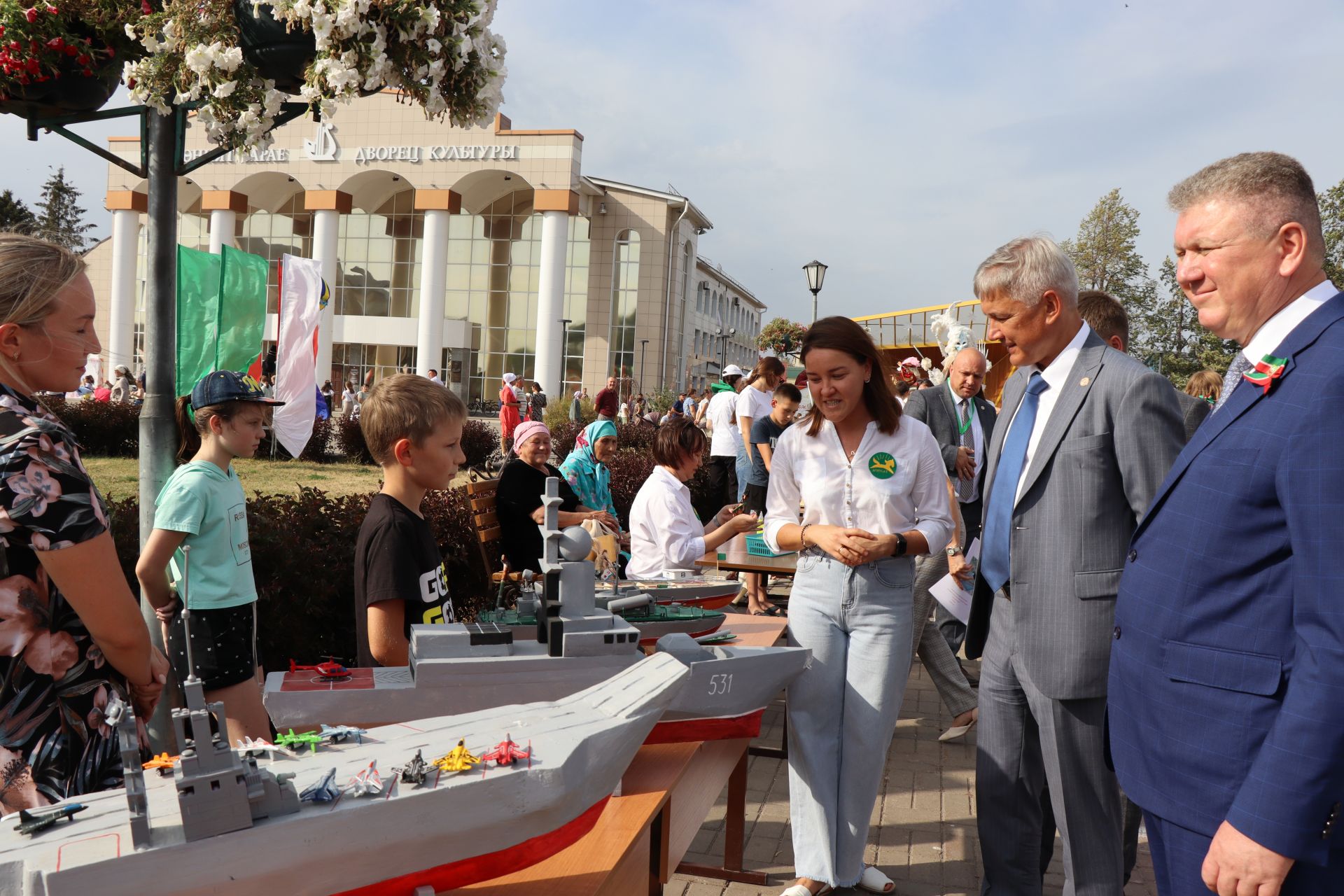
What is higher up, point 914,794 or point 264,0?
point 264,0

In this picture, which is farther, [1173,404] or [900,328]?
[900,328]

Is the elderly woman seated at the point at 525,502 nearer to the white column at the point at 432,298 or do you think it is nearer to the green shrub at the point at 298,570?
the green shrub at the point at 298,570

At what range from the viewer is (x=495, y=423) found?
30359mm

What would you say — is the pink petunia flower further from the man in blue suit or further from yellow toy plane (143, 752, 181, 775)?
the man in blue suit

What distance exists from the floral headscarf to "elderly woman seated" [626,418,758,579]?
162 centimetres

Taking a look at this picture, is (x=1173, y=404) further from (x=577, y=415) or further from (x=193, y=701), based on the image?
(x=577, y=415)

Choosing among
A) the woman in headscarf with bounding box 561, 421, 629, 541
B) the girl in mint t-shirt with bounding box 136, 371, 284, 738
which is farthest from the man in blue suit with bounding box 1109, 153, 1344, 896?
the woman in headscarf with bounding box 561, 421, 629, 541

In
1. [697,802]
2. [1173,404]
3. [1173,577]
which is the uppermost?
[1173,404]

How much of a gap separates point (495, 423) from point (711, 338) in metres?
29.9

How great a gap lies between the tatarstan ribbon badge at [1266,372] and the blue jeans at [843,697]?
5.30ft

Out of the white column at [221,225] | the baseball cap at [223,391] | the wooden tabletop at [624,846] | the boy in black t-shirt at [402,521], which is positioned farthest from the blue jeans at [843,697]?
the white column at [221,225]

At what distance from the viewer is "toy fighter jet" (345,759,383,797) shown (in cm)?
138

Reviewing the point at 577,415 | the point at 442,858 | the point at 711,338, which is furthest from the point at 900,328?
the point at 442,858

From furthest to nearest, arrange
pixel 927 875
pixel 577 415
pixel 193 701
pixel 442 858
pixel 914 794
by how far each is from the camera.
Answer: pixel 577 415, pixel 914 794, pixel 927 875, pixel 442 858, pixel 193 701
